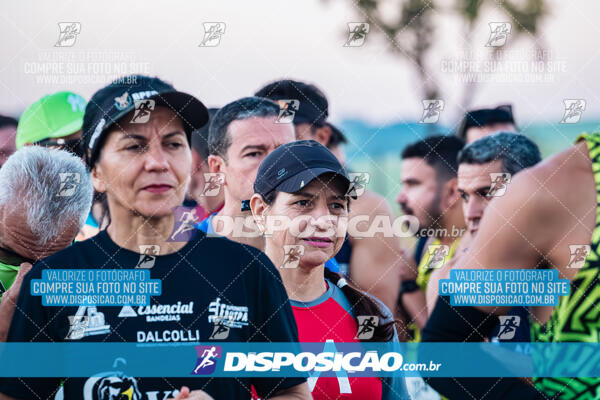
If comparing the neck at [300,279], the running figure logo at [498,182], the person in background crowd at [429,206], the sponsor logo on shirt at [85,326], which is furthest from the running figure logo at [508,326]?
the sponsor logo on shirt at [85,326]

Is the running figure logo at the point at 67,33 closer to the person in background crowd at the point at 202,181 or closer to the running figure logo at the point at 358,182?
the person in background crowd at the point at 202,181

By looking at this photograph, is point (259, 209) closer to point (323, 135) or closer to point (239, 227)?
point (239, 227)

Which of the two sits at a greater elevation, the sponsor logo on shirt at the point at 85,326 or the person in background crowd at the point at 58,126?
the person in background crowd at the point at 58,126

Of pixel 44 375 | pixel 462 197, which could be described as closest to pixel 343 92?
pixel 462 197

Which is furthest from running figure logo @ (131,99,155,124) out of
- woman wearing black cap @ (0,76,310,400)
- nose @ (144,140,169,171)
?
nose @ (144,140,169,171)

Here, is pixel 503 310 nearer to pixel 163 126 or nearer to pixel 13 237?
pixel 163 126

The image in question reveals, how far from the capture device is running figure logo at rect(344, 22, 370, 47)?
3297 millimetres

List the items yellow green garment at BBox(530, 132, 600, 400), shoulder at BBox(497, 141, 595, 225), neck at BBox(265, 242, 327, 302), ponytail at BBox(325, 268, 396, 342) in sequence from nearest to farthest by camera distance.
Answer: shoulder at BBox(497, 141, 595, 225)
yellow green garment at BBox(530, 132, 600, 400)
neck at BBox(265, 242, 327, 302)
ponytail at BBox(325, 268, 396, 342)

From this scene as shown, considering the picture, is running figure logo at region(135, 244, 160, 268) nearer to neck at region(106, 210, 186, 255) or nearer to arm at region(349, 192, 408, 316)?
neck at region(106, 210, 186, 255)

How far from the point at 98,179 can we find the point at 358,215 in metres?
1.34

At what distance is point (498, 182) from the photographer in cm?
336

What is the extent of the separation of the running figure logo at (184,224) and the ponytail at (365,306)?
74 cm

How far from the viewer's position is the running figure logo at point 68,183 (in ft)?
10.8

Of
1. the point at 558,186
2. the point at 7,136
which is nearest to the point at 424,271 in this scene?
the point at 558,186
